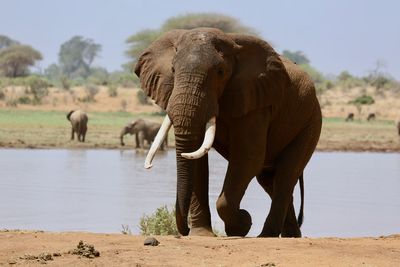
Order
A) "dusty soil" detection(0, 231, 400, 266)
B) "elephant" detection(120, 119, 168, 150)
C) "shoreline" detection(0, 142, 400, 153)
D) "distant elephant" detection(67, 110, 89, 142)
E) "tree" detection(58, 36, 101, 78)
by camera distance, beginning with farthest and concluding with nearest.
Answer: "tree" detection(58, 36, 101, 78)
"distant elephant" detection(67, 110, 89, 142)
"elephant" detection(120, 119, 168, 150)
"shoreline" detection(0, 142, 400, 153)
"dusty soil" detection(0, 231, 400, 266)

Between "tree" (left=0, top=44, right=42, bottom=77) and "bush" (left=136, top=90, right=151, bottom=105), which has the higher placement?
"bush" (left=136, top=90, right=151, bottom=105)

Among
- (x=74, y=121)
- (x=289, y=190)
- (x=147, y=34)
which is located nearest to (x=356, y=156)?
(x=74, y=121)

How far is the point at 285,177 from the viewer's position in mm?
9867

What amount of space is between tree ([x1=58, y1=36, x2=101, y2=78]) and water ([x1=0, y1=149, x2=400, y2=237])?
98.0 metres

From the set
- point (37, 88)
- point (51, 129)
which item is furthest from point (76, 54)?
point (51, 129)

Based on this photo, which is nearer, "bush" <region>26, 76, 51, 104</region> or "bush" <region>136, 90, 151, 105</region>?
"bush" <region>136, 90, 151, 105</region>

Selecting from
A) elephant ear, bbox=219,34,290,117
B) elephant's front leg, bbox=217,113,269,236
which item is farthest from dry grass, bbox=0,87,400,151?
elephant's front leg, bbox=217,113,269,236

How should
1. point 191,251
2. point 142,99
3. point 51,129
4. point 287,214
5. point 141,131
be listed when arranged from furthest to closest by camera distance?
point 142,99 → point 51,129 → point 141,131 → point 287,214 → point 191,251

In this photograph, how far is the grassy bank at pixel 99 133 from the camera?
2947 cm

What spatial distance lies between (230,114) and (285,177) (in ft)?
3.90

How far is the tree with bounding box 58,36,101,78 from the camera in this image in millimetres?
125000

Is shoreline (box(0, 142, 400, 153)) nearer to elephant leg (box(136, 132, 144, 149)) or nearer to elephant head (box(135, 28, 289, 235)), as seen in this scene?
elephant leg (box(136, 132, 144, 149))

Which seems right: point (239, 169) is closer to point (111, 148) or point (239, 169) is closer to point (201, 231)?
point (201, 231)

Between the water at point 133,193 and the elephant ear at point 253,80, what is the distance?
9.19 ft
